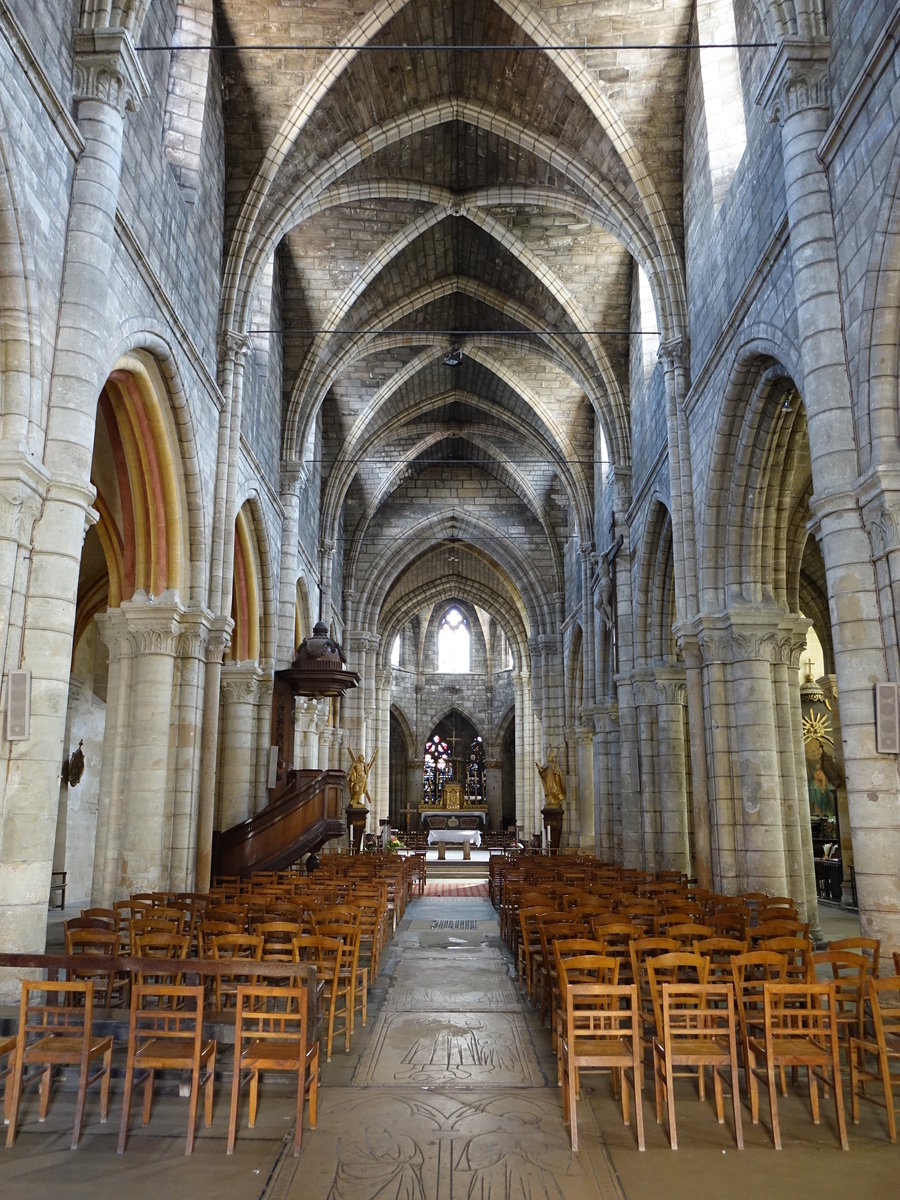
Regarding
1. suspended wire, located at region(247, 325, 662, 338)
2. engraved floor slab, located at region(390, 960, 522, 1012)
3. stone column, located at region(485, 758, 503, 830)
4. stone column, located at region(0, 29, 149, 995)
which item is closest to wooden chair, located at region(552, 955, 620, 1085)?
engraved floor slab, located at region(390, 960, 522, 1012)

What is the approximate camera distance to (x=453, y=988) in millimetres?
10039

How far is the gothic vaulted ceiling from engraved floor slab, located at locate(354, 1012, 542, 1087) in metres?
10.4

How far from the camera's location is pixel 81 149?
9383mm

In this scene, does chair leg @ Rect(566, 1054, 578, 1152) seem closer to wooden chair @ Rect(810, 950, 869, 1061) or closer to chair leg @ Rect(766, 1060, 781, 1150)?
chair leg @ Rect(766, 1060, 781, 1150)

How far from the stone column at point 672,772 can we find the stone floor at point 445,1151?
1191 cm

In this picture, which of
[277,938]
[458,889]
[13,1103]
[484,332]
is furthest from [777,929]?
[458,889]

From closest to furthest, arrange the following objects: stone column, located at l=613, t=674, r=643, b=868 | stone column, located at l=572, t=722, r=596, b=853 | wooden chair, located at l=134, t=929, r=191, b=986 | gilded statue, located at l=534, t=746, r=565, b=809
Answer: wooden chair, located at l=134, t=929, r=191, b=986 < stone column, located at l=613, t=674, r=643, b=868 < gilded statue, located at l=534, t=746, r=565, b=809 < stone column, located at l=572, t=722, r=596, b=853

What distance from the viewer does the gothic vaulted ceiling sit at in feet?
50.9

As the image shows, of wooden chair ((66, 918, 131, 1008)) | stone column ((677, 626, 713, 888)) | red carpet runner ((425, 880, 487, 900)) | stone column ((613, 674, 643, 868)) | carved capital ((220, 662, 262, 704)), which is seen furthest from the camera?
red carpet runner ((425, 880, 487, 900))

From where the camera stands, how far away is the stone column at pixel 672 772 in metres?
18.4

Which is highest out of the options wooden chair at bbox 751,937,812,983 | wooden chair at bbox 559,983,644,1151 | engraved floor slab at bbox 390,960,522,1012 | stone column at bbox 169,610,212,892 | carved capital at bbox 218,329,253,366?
carved capital at bbox 218,329,253,366

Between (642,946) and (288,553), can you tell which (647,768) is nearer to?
(288,553)

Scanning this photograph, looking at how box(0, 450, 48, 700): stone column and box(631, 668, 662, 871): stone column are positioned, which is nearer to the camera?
box(0, 450, 48, 700): stone column

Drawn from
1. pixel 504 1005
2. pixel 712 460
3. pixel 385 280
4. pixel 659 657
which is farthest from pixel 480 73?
pixel 504 1005
